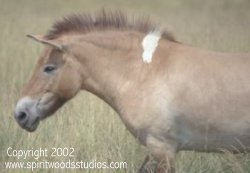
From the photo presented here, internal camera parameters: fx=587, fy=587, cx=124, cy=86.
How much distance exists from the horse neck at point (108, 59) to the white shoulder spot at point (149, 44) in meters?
0.04

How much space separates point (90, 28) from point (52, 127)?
139cm

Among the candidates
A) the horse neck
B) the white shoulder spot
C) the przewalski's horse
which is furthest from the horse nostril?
the white shoulder spot

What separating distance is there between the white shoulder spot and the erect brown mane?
0.24ft

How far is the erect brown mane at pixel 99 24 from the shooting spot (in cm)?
514

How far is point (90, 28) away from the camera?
16.9 ft

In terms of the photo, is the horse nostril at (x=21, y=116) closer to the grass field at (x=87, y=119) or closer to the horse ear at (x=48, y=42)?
the grass field at (x=87, y=119)

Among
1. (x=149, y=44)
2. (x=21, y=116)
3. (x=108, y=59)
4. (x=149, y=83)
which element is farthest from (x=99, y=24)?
(x=21, y=116)

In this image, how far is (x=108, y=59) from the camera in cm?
504

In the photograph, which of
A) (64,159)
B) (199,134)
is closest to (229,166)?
(199,134)

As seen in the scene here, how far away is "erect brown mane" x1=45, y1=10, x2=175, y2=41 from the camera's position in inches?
203

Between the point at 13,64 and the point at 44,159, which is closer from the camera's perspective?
the point at 44,159

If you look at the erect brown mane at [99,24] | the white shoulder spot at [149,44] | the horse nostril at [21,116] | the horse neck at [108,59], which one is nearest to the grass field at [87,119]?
the horse nostril at [21,116]

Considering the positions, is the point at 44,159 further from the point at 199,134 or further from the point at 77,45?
the point at 199,134

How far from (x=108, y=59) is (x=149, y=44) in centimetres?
37
